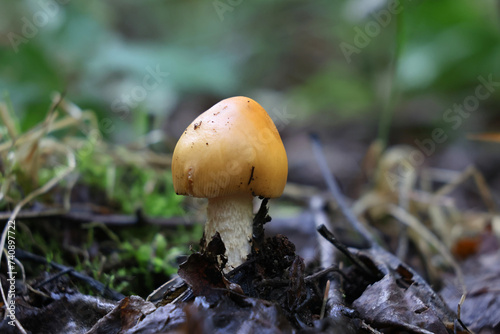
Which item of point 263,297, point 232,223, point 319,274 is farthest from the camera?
point 232,223

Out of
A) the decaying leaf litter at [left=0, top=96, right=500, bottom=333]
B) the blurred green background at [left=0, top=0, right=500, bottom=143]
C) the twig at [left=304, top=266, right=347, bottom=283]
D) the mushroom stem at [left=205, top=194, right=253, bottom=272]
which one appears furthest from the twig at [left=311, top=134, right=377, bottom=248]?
the blurred green background at [left=0, top=0, right=500, bottom=143]

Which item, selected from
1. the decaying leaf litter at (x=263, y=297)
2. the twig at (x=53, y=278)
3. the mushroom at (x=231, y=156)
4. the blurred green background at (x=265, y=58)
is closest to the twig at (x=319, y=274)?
the decaying leaf litter at (x=263, y=297)

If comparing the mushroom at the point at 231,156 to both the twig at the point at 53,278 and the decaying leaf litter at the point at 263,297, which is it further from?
the twig at the point at 53,278

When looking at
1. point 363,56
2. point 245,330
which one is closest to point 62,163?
point 245,330

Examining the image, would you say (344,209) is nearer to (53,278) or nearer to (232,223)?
(232,223)

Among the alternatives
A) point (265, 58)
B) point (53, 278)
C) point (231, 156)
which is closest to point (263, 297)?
point (231, 156)

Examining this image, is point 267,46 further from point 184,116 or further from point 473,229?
point 473,229

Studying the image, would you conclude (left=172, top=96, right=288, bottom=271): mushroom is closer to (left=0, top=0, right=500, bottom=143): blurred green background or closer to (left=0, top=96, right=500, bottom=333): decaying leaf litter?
(left=0, top=96, right=500, bottom=333): decaying leaf litter
